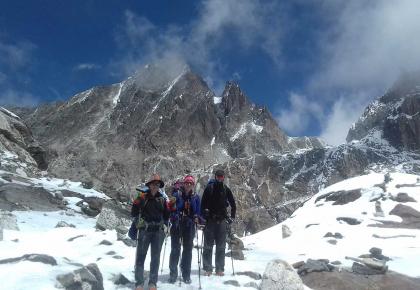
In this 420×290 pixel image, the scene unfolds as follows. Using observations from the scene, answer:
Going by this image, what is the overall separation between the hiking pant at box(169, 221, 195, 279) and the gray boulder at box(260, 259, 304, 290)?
188 cm

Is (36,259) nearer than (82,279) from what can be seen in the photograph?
No

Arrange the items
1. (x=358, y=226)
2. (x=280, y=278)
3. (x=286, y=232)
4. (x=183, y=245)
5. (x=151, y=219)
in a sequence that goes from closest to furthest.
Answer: (x=151, y=219) < (x=280, y=278) < (x=183, y=245) < (x=358, y=226) < (x=286, y=232)

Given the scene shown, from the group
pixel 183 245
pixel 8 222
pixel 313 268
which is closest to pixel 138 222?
pixel 183 245

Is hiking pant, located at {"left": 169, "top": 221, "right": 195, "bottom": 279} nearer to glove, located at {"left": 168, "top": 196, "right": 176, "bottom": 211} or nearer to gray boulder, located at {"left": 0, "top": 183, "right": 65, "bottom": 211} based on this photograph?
glove, located at {"left": 168, "top": 196, "right": 176, "bottom": 211}

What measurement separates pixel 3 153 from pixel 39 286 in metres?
29.5

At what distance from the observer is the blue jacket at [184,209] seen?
12.4 metres

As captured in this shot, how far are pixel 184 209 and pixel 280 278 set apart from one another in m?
2.87

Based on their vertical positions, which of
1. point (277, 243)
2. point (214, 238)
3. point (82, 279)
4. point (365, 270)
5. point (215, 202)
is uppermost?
point (277, 243)

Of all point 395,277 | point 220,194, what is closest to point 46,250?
point 220,194

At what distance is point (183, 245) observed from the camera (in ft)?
40.6

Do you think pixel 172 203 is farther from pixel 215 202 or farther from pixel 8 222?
pixel 8 222

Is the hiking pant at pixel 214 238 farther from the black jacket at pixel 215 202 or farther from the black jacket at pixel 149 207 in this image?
the black jacket at pixel 149 207

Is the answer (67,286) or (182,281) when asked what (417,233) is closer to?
(182,281)

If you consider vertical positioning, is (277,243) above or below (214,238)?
above
